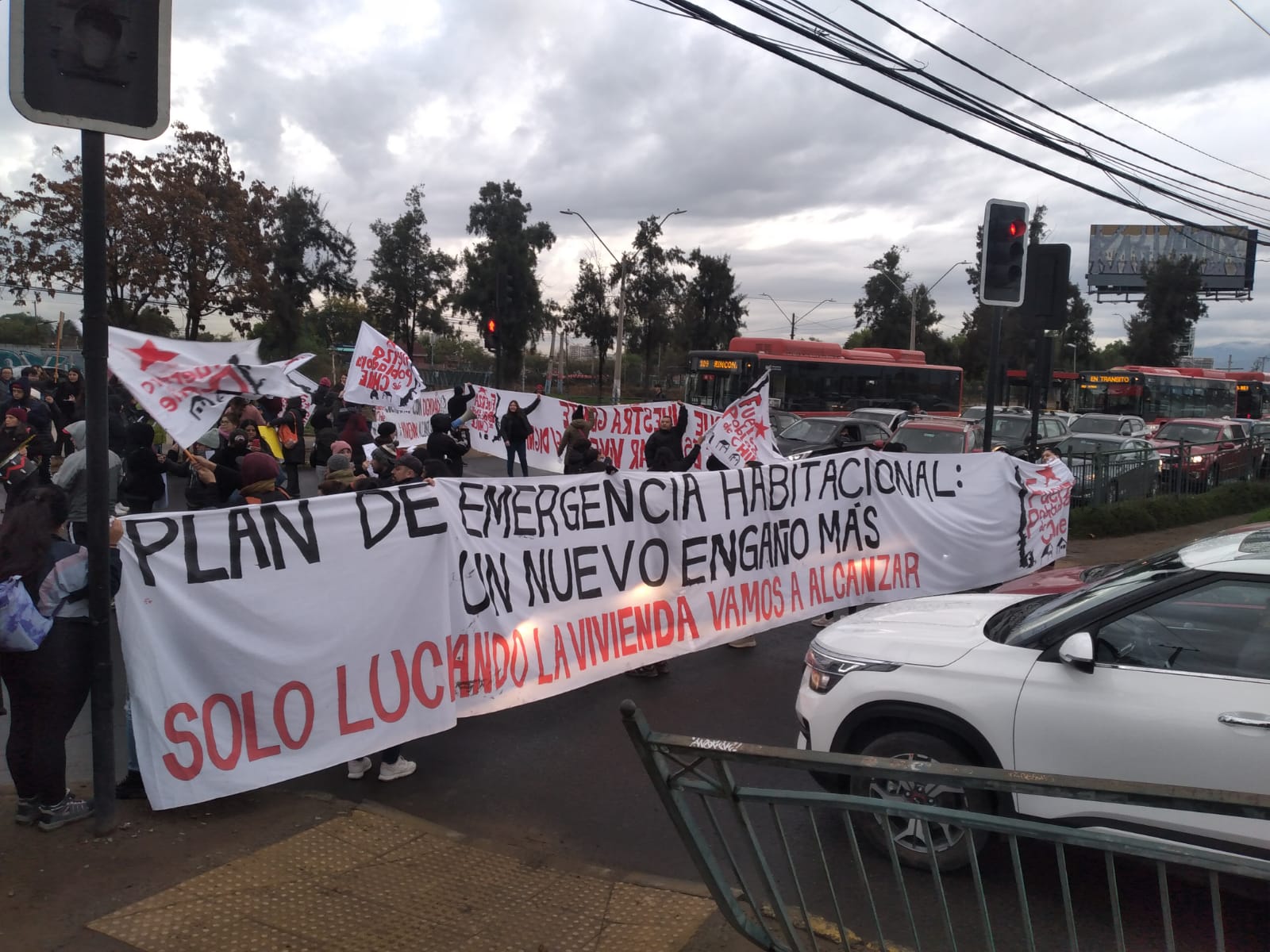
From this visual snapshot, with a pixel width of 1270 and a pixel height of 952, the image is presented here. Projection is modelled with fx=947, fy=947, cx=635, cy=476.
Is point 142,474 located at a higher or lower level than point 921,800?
higher

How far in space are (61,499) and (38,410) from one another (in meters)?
12.2

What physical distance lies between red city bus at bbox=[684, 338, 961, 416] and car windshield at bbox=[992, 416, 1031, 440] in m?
7.12

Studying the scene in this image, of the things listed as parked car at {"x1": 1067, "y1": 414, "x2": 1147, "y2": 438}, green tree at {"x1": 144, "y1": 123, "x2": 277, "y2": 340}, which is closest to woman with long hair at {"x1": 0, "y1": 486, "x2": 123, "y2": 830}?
parked car at {"x1": 1067, "y1": 414, "x2": 1147, "y2": 438}

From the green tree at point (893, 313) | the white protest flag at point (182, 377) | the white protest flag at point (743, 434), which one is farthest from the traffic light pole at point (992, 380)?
the green tree at point (893, 313)

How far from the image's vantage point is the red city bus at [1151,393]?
36.6 metres

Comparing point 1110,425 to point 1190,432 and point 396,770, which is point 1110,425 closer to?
point 1190,432

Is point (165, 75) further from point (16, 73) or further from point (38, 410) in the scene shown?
point (38, 410)

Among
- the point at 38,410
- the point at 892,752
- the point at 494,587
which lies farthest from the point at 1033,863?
the point at 38,410

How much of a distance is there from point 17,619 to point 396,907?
2.07 m

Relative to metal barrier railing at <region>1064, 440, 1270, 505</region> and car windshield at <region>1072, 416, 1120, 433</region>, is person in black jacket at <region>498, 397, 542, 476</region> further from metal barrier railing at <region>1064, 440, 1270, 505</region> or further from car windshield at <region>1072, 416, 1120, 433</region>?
car windshield at <region>1072, 416, 1120, 433</region>

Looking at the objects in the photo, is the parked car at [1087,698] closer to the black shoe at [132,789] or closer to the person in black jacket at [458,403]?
the black shoe at [132,789]

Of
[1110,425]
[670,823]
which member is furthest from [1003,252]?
[1110,425]

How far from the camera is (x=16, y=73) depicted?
4.06 metres

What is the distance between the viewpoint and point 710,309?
56250mm
